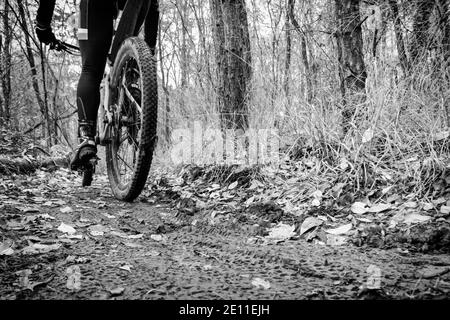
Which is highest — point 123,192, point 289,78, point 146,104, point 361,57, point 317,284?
point 361,57

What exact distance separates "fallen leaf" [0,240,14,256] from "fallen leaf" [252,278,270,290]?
86cm

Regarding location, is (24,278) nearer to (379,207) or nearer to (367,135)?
(379,207)

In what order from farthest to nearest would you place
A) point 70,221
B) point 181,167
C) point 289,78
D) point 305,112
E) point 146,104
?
point 181,167
point 289,78
point 305,112
point 146,104
point 70,221

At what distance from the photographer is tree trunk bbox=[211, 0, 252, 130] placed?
292cm

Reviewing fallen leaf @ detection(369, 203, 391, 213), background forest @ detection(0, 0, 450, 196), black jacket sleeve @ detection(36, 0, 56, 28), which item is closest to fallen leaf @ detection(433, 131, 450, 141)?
background forest @ detection(0, 0, 450, 196)

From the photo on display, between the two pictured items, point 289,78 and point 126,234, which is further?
point 289,78

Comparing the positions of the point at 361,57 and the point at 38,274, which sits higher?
the point at 361,57

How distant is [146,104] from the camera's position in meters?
1.85

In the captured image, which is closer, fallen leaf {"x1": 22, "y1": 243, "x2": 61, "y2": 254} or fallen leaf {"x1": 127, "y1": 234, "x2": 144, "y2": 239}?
fallen leaf {"x1": 22, "y1": 243, "x2": 61, "y2": 254}

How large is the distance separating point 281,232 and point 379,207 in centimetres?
50

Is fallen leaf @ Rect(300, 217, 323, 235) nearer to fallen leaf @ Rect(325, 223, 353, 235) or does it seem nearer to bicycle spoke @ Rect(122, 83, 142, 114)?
fallen leaf @ Rect(325, 223, 353, 235)

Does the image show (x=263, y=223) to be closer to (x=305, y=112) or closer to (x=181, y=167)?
(x=305, y=112)

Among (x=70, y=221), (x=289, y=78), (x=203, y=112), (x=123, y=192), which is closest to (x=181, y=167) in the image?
(x=203, y=112)

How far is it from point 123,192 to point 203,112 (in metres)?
1.37
